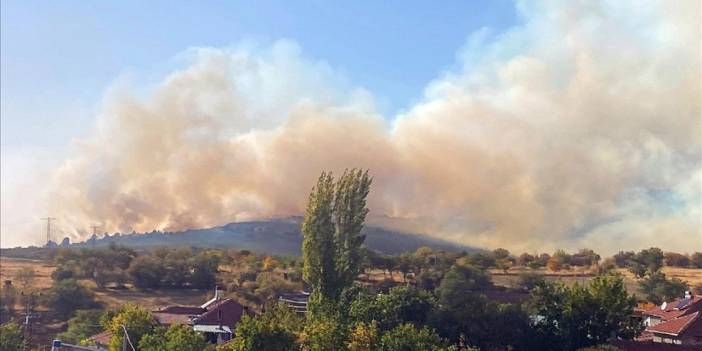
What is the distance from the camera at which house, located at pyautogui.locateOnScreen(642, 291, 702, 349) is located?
4006cm

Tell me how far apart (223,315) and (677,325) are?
26754mm

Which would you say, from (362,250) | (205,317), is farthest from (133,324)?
(362,250)

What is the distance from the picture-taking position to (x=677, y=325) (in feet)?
136

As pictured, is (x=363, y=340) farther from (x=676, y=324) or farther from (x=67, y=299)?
(x=67, y=299)

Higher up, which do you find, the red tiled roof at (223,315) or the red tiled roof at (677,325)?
the red tiled roof at (223,315)

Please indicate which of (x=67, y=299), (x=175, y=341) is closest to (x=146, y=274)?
(x=67, y=299)

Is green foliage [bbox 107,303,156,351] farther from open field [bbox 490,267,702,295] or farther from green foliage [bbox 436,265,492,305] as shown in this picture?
open field [bbox 490,267,702,295]

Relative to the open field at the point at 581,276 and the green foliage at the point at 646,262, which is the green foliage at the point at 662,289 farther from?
the green foliage at the point at 646,262

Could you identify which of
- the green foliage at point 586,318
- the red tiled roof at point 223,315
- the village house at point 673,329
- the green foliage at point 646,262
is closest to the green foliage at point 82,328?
the red tiled roof at point 223,315

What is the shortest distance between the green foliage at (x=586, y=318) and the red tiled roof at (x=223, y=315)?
1887 cm

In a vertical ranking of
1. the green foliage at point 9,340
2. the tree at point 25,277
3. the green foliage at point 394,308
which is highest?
the tree at point 25,277

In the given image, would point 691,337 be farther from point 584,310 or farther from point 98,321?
point 98,321

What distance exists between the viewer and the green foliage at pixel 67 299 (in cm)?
5981

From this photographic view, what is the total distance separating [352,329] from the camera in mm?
33812
